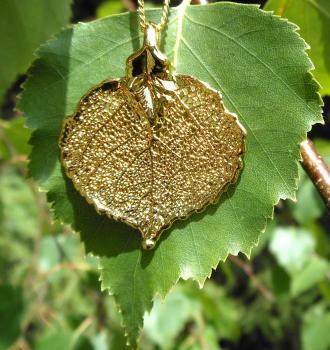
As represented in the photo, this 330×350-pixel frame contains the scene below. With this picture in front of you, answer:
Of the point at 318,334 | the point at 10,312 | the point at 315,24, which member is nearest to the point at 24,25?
the point at 315,24

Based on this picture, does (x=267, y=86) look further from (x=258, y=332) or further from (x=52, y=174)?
(x=258, y=332)

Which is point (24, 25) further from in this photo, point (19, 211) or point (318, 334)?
point (19, 211)

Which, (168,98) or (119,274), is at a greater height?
(168,98)

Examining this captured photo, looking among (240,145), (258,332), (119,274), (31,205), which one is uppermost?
(240,145)

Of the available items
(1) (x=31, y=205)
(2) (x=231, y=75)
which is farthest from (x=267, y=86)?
(1) (x=31, y=205)

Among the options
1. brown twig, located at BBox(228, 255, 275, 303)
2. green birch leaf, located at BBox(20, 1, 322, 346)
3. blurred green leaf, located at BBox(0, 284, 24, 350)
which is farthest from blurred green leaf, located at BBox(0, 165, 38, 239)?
green birch leaf, located at BBox(20, 1, 322, 346)

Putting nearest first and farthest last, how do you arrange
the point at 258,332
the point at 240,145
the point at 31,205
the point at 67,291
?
the point at 240,145, the point at 67,291, the point at 31,205, the point at 258,332
